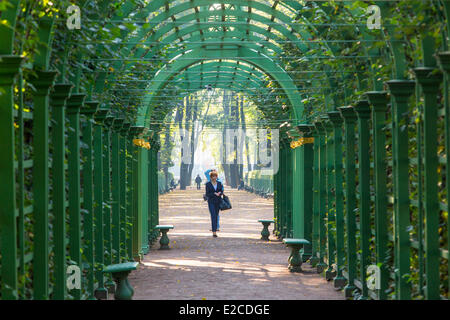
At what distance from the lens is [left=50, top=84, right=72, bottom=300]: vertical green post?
23.6ft

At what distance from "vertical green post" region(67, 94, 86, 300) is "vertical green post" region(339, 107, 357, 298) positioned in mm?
3432

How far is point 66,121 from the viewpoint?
801 centimetres

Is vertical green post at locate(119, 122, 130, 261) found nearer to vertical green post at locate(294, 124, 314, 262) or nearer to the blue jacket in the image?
vertical green post at locate(294, 124, 314, 262)

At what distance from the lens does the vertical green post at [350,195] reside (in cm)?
962

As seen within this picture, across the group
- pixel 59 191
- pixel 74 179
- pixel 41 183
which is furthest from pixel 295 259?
pixel 41 183

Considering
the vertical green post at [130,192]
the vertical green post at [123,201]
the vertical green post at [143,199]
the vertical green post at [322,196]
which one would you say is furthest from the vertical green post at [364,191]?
the vertical green post at [143,199]

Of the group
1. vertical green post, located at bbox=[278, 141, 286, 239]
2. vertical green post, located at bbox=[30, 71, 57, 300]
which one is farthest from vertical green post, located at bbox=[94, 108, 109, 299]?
vertical green post, located at bbox=[278, 141, 286, 239]

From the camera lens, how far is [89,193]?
9008 mm

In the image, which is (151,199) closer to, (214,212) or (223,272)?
(214,212)

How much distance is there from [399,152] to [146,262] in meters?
7.63

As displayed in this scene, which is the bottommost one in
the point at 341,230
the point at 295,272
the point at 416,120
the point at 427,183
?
the point at 295,272

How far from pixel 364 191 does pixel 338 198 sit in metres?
1.76
